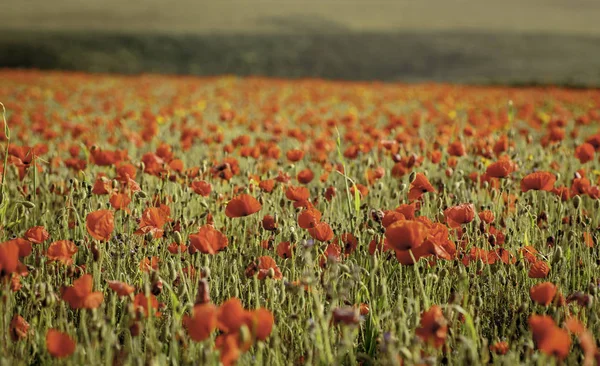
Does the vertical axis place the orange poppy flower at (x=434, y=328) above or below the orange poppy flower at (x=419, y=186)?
below

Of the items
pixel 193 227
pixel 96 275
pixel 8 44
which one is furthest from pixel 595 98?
pixel 8 44

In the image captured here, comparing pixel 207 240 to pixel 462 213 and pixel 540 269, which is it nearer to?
A: pixel 462 213

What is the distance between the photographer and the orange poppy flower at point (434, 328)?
1612mm

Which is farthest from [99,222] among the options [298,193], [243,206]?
[298,193]

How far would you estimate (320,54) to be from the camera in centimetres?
3284

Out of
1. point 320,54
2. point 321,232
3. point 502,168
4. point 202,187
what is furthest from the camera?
point 320,54

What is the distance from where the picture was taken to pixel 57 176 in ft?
13.5

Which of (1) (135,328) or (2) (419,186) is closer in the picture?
(1) (135,328)

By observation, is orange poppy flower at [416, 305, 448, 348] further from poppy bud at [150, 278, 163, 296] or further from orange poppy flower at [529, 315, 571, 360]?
poppy bud at [150, 278, 163, 296]

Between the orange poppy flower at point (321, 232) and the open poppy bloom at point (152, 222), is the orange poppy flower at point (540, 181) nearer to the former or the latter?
the orange poppy flower at point (321, 232)

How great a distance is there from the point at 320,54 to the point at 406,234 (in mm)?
31882

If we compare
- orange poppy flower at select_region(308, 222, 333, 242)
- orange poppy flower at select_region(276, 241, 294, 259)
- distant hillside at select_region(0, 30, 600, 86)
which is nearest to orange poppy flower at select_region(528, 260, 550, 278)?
orange poppy flower at select_region(308, 222, 333, 242)

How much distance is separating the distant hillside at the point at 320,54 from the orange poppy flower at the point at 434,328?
2672 cm

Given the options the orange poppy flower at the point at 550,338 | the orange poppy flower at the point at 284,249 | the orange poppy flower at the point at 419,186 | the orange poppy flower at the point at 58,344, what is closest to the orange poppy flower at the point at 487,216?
the orange poppy flower at the point at 419,186
